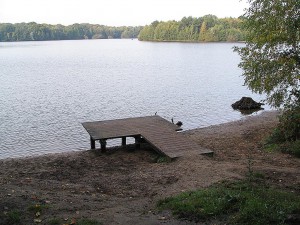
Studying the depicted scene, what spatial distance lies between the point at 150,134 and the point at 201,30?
159438 mm

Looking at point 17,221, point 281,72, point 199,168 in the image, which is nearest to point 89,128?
point 199,168

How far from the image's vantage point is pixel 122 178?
1378 centimetres

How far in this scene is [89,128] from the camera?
20250mm

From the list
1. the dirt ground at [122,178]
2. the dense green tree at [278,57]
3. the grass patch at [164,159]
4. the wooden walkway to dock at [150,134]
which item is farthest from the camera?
the wooden walkway to dock at [150,134]

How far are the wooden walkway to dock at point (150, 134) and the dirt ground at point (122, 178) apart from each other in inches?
27.4

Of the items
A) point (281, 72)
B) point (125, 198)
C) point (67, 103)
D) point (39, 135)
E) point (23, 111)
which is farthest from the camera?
point (67, 103)

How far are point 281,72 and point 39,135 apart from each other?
53.0 ft

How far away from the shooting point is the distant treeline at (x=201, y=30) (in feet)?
529

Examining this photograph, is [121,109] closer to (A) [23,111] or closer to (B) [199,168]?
(A) [23,111]

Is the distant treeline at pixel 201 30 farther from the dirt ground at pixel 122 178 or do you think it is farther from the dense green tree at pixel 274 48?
the dirt ground at pixel 122 178

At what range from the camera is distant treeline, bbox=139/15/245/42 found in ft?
529

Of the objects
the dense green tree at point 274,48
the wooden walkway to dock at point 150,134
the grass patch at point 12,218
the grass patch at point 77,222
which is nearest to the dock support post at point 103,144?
the wooden walkway to dock at point 150,134

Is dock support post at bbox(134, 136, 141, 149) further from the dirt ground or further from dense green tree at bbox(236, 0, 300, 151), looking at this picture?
dense green tree at bbox(236, 0, 300, 151)

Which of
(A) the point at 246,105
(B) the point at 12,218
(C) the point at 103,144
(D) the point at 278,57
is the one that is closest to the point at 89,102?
(A) the point at 246,105
